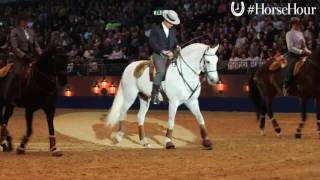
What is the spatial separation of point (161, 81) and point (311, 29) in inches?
442

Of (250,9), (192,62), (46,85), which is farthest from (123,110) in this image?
(250,9)

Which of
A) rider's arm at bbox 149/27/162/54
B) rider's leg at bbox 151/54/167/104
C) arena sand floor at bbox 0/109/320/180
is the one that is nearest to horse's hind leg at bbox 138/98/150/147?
arena sand floor at bbox 0/109/320/180

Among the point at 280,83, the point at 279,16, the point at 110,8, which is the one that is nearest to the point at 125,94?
the point at 280,83

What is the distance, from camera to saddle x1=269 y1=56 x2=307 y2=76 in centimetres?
1677

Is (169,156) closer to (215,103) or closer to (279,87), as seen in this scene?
(279,87)

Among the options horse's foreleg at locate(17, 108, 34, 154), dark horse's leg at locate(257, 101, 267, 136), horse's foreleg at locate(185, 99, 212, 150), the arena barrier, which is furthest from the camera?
the arena barrier

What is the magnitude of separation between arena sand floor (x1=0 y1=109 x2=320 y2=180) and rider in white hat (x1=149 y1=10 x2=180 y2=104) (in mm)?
1333

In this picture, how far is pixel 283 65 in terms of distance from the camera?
17.3m

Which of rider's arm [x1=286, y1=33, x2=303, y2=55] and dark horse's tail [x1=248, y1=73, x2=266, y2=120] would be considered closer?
rider's arm [x1=286, y1=33, x2=303, y2=55]

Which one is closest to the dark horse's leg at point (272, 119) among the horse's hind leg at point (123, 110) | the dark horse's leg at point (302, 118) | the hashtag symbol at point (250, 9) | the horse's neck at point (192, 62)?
the dark horse's leg at point (302, 118)

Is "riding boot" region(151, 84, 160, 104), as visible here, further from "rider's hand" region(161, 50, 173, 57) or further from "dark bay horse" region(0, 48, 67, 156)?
"dark bay horse" region(0, 48, 67, 156)

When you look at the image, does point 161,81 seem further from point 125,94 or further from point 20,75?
point 20,75

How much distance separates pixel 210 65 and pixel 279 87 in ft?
14.4

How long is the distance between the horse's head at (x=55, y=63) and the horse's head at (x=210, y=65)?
285 centimetres
